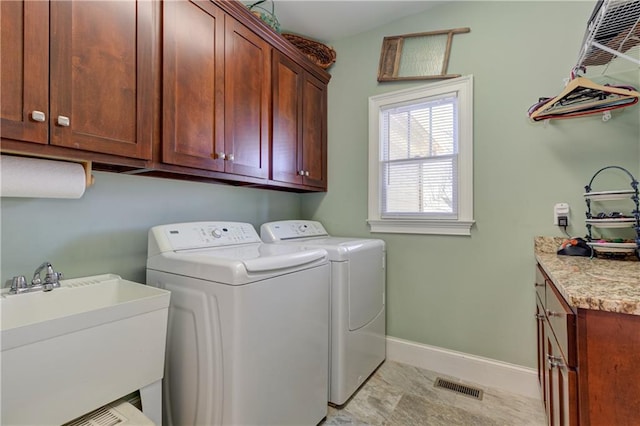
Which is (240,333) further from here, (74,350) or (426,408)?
(426,408)

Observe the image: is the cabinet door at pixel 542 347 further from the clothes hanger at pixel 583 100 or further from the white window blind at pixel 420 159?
the clothes hanger at pixel 583 100

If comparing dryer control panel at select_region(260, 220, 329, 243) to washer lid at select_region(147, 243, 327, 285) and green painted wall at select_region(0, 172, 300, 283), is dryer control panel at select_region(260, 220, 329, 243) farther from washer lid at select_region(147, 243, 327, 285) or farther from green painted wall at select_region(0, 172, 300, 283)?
washer lid at select_region(147, 243, 327, 285)

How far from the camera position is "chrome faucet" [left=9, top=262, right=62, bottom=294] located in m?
1.20

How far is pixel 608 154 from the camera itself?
1700 mm

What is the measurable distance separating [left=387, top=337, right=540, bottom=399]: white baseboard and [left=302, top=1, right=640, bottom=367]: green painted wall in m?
0.05

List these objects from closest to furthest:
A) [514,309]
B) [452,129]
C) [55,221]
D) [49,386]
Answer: [49,386] < [55,221] < [514,309] < [452,129]

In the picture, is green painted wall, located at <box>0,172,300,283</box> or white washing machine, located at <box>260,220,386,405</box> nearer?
green painted wall, located at <box>0,172,300,283</box>

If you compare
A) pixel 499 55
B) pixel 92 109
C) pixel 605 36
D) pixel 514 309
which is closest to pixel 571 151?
pixel 605 36

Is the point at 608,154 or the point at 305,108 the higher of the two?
the point at 305,108

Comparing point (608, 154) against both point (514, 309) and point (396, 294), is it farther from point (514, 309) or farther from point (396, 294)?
point (396, 294)

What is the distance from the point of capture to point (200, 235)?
5.50 ft

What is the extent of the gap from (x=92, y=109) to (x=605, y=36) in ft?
7.47

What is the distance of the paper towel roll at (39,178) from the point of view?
1071 mm

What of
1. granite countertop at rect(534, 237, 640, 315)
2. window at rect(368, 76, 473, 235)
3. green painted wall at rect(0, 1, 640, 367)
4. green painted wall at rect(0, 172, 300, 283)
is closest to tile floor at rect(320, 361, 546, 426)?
green painted wall at rect(0, 1, 640, 367)
